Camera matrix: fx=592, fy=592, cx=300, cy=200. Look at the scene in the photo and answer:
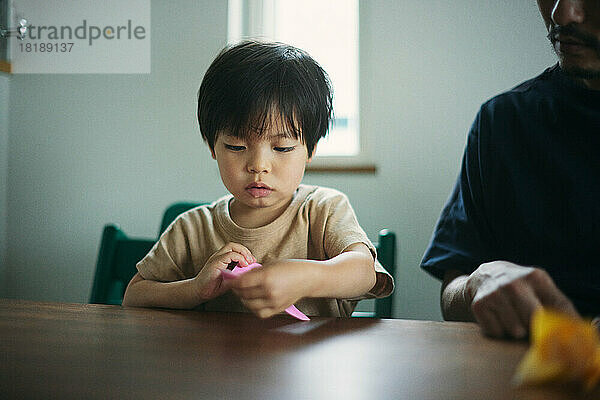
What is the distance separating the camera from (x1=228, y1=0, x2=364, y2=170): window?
2.40m

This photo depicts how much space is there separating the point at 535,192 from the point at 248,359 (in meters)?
0.66

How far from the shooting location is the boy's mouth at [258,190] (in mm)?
911

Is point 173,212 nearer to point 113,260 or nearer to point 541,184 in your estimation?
point 113,260

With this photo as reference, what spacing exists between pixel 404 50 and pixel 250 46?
139 cm

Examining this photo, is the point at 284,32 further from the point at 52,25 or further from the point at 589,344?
the point at 589,344

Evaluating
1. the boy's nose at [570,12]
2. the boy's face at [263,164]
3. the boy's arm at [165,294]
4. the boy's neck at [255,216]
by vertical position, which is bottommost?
the boy's arm at [165,294]

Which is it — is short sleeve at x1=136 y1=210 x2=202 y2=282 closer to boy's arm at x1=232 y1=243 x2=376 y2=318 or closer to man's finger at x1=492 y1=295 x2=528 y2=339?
boy's arm at x1=232 y1=243 x2=376 y2=318

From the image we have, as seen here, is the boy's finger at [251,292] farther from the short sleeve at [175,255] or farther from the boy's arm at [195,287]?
the short sleeve at [175,255]

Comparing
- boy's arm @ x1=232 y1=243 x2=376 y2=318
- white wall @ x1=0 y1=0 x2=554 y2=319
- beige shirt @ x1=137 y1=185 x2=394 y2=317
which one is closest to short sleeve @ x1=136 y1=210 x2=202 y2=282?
beige shirt @ x1=137 y1=185 x2=394 y2=317

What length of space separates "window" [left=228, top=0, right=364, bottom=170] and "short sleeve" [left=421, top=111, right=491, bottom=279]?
127 cm

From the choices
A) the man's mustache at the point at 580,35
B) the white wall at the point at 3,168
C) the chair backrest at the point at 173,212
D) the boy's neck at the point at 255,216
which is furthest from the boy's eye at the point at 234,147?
the white wall at the point at 3,168

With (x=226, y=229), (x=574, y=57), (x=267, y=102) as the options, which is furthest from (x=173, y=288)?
(x=574, y=57)

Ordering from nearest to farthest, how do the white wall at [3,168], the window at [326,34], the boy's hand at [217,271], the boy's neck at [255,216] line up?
the boy's hand at [217,271]
the boy's neck at [255,216]
the window at [326,34]
the white wall at [3,168]

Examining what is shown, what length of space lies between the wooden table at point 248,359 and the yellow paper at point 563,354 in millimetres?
11
